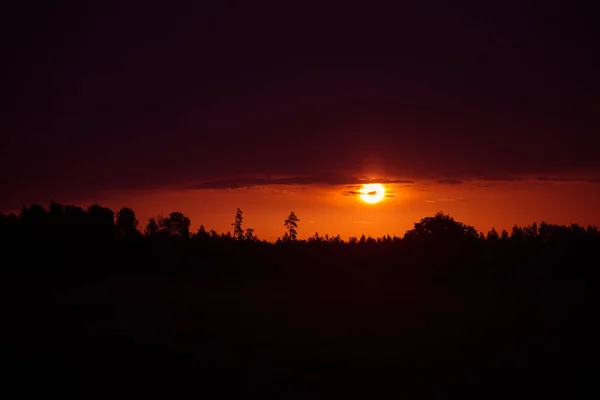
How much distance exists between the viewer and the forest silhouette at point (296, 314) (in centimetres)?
1552

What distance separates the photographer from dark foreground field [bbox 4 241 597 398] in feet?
49.2

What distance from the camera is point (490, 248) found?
185 ft

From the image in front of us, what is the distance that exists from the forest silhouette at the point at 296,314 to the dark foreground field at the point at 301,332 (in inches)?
3.9

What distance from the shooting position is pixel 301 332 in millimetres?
22109

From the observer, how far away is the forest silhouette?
611 inches

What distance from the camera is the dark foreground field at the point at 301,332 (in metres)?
15.0

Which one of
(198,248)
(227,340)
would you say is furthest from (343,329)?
(198,248)

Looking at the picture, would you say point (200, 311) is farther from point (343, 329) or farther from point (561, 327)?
point (561, 327)

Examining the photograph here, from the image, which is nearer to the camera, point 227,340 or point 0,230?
point 227,340

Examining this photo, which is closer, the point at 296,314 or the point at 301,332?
the point at 301,332

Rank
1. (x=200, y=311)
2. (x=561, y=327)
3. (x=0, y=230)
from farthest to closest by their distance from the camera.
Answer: (x=0, y=230), (x=200, y=311), (x=561, y=327)

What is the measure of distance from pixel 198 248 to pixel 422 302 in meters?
32.7

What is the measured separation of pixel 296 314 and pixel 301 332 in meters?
4.62

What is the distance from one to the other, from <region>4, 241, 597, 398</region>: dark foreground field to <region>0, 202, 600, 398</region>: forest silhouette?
0.33 ft
